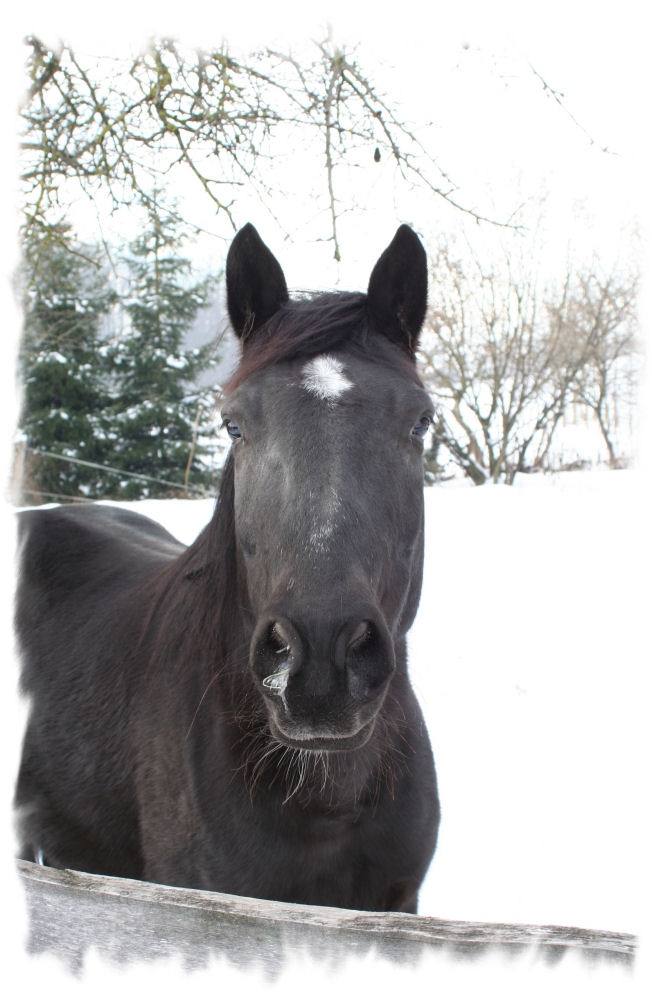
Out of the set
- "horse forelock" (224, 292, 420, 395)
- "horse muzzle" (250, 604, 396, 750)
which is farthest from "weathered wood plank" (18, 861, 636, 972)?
"horse forelock" (224, 292, 420, 395)

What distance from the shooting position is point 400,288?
2.22 meters

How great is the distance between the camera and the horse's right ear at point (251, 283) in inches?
84.3

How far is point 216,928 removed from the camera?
3.34ft

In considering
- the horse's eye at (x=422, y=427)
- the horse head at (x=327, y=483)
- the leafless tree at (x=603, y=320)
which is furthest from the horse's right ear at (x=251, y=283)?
the leafless tree at (x=603, y=320)

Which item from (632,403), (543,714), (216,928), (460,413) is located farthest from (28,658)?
(632,403)

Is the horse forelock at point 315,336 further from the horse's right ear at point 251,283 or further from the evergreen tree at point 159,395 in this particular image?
the evergreen tree at point 159,395

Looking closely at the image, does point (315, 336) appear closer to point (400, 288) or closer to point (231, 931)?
point (400, 288)

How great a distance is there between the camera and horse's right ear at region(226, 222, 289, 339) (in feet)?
7.02

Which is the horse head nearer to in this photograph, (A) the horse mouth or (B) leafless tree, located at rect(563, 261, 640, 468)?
(A) the horse mouth

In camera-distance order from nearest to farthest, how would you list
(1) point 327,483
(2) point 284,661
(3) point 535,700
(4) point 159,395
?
(2) point 284,661 < (1) point 327,483 < (3) point 535,700 < (4) point 159,395

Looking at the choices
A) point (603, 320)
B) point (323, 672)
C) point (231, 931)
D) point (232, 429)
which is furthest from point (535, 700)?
point (603, 320)

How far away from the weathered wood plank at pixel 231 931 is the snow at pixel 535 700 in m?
0.62

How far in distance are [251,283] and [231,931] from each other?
178cm

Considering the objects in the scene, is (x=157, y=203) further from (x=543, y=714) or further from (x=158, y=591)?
(x=543, y=714)
